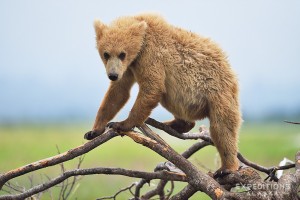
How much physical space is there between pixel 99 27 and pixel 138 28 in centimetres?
38

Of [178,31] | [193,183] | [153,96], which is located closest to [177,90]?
[153,96]

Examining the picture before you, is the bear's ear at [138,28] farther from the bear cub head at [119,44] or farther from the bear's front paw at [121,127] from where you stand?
the bear's front paw at [121,127]

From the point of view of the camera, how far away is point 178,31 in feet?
16.2

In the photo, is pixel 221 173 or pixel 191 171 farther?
pixel 221 173

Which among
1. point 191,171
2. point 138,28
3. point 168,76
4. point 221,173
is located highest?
point 138,28

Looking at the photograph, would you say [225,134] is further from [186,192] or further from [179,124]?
[179,124]

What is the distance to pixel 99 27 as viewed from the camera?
15.5ft

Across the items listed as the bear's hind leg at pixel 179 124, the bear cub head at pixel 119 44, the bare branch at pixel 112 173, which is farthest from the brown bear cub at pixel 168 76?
the bare branch at pixel 112 173

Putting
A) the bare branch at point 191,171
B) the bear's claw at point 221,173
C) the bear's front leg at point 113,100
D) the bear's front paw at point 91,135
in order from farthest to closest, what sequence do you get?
the bear's front leg at point 113,100
the bear's front paw at point 91,135
the bear's claw at point 221,173
the bare branch at point 191,171

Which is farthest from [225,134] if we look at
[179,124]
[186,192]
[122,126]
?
[122,126]

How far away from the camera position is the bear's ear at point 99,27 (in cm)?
473

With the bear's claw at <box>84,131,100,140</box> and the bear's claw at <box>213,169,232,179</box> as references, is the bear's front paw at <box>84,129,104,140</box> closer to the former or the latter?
the bear's claw at <box>84,131,100,140</box>

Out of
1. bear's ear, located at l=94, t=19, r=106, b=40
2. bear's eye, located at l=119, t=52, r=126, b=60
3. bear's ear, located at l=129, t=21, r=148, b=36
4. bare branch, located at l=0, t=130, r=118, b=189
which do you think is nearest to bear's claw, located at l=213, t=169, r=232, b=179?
bare branch, located at l=0, t=130, r=118, b=189

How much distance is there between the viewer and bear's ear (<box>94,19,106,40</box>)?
4.73 metres
